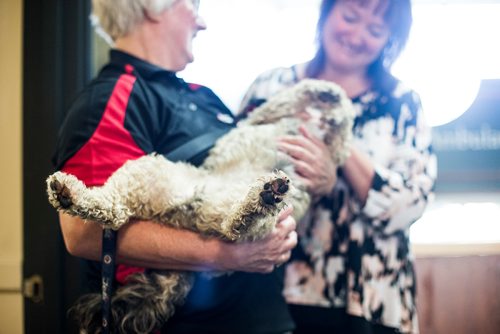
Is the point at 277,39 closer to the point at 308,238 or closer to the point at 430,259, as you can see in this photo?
the point at 308,238

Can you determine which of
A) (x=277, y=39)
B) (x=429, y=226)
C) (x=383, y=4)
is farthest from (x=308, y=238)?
(x=383, y=4)

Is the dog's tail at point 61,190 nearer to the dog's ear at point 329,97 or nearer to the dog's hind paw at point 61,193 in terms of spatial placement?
the dog's hind paw at point 61,193

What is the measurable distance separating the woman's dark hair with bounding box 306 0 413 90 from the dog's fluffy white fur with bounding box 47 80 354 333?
221 millimetres

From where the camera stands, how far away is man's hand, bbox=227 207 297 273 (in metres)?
0.77

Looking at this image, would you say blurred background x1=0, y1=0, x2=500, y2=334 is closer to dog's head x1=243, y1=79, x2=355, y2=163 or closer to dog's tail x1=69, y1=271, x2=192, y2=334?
dog's head x1=243, y1=79, x2=355, y2=163

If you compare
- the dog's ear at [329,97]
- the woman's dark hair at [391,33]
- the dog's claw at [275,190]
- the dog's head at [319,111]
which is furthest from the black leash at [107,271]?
the woman's dark hair at [391,33]

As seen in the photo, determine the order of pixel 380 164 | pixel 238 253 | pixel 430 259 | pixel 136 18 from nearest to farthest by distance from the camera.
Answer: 1. pixel 238 253
2. pixel 136 18
3. pixel 380 164
4. pixel 430 259

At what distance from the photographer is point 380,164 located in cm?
104

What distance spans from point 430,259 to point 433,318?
19 centimetres

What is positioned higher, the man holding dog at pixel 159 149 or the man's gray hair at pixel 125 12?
the man's gray hair at pixel 125 12

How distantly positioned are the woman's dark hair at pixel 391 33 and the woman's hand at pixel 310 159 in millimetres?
308

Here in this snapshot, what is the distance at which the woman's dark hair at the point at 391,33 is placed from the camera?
1073mm

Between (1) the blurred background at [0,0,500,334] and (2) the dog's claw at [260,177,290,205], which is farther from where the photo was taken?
(1) the blurred background at [0,0,500,334]

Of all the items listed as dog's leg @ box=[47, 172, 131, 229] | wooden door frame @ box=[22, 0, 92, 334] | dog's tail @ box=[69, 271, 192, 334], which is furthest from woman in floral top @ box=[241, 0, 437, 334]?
wooden door frame @ box=[22, 0, 92, 334]
